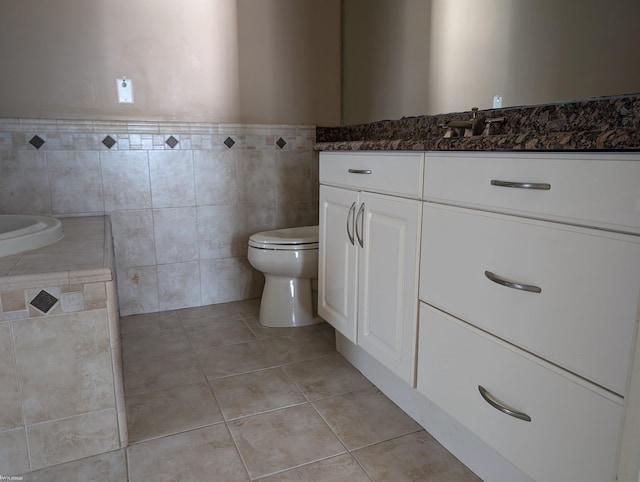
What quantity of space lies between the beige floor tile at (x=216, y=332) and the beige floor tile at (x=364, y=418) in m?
0.70

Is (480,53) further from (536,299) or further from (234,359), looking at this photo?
(234,359)

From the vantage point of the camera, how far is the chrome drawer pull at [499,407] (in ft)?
3.24

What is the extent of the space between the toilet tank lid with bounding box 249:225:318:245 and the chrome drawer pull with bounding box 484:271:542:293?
121 centimetres

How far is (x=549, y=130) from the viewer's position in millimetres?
1396

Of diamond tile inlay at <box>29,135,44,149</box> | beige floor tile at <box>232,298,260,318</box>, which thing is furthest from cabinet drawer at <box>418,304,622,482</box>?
diamond tile inlay at <box>29,135,44,149</box>

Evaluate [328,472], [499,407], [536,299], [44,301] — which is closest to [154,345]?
[44,301]

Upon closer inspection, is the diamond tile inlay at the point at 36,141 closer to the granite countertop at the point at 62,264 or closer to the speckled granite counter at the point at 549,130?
the granite countertop at the point at 62,264

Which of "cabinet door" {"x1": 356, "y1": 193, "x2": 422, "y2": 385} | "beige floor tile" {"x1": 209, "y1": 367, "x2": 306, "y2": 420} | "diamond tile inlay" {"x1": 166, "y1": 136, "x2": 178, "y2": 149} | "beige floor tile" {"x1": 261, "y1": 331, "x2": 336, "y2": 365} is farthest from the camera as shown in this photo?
"diamond tile inlay" {"x1": 166, "y1": 136, "x2": 178, "y2": 149}

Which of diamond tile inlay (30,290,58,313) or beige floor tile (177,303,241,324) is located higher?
diamond tile inlay (30,290,58,313)

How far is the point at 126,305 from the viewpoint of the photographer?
2.49 m

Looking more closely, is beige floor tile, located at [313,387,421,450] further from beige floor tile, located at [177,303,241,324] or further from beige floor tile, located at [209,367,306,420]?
beige floor tile, located at [177,303,241,324]

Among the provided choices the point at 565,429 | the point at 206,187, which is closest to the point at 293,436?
the point at 565,429

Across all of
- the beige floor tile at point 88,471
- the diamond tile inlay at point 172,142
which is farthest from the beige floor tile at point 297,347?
the diamond tile inlay at point 172,142

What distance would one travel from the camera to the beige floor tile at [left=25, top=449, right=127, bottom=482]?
127cm
